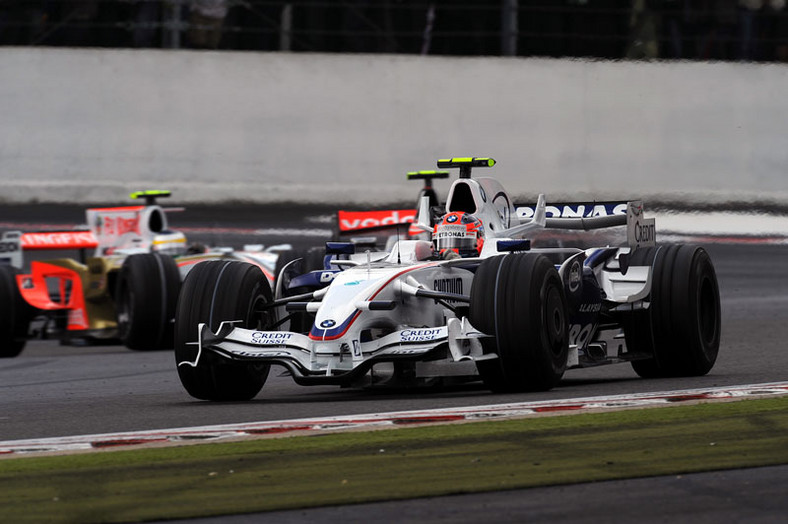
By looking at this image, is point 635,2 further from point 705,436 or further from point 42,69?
point 705,436

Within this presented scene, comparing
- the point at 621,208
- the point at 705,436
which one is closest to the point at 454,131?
the point at 621,208

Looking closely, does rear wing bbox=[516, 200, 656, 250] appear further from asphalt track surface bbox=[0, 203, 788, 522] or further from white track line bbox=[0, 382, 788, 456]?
white track line bbox=[0, 382, 788, 456]

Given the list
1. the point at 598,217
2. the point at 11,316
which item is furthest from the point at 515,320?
the point at 11,316

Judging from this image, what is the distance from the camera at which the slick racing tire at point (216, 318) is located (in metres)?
9.80

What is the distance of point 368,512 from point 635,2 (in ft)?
64.1

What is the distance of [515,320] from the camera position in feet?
29.8

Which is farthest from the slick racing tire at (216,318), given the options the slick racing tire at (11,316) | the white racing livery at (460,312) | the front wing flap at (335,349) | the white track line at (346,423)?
the slick racing tire at (11,316)

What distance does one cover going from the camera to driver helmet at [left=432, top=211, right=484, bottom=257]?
10945mm

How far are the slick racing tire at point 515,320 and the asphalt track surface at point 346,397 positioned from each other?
0.13 metres

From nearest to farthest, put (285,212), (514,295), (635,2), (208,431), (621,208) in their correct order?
1. (208,431)
2. (514,295)
3. (621,208)
4. (285,212)
5. (635,2)

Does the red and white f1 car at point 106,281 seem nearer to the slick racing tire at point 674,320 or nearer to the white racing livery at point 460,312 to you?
the white racing livery at point 460,312

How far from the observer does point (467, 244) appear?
36.0 ft

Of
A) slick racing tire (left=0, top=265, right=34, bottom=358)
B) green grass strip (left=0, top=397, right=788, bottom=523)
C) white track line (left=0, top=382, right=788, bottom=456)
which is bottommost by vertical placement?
slick racing tire (left=0, top=265, right=34, bottom=358)

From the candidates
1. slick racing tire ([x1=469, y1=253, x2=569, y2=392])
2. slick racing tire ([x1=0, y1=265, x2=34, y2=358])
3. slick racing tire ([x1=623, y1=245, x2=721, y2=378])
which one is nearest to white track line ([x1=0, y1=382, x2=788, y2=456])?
slick racing tire ([x1=469, y1=253, x2=569, y2=392])
